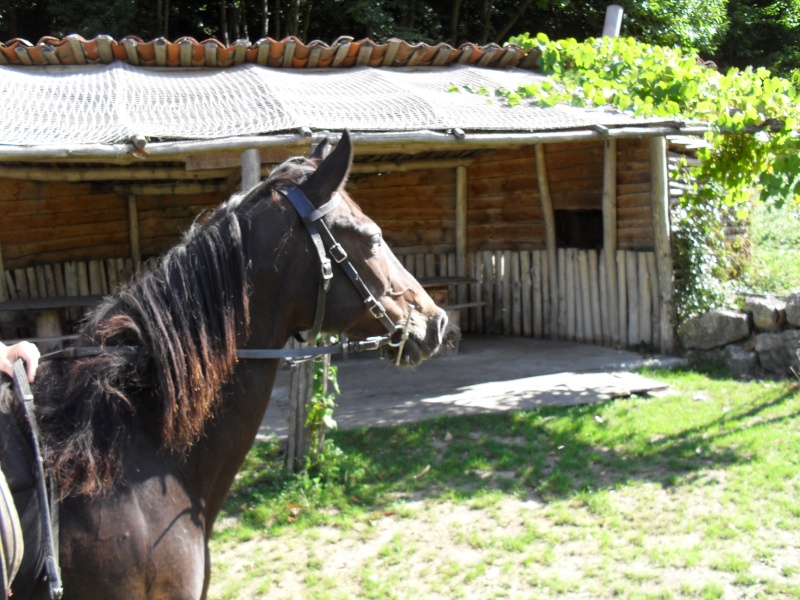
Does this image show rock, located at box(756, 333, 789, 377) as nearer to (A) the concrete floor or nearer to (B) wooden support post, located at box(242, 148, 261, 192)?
(A) the concrete floor

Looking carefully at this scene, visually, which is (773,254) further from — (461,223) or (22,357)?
(22,357)

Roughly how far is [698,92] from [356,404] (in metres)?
3.98

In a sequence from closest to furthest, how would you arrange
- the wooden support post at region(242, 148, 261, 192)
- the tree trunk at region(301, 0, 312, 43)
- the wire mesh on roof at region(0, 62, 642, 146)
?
the wire mesh on roof at region(0, 62, 642, 146) < the wooden support post at region(242, 148, 261, 192) < the tree trunk at region(301, 0, 312, 43)

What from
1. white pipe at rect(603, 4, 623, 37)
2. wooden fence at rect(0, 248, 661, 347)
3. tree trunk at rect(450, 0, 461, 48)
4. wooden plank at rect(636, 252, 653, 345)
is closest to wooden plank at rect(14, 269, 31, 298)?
wooden fence at rect(0, 248, 661, 347)

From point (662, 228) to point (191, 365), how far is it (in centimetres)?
707

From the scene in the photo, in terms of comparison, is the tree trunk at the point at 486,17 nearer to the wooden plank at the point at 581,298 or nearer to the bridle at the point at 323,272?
the wooden plank at the point at 581,298

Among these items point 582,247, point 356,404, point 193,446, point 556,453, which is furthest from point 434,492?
point 582,247

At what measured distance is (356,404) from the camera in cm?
711

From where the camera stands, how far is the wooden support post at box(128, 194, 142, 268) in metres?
9.71

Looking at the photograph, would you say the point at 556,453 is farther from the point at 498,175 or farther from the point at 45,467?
the point at 498,175

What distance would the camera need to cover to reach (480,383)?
780 centimetres

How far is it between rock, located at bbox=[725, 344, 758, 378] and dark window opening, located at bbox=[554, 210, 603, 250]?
98.3 inches

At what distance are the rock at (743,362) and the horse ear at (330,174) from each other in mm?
6655

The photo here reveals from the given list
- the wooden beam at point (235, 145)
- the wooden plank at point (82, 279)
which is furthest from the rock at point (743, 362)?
the wooden plank at point (82, 279)
